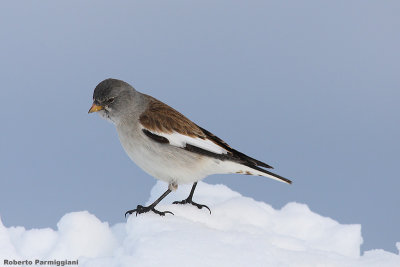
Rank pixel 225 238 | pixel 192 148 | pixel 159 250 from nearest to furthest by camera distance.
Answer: pixel 159 250, pixel 225 238, pixel 192 148

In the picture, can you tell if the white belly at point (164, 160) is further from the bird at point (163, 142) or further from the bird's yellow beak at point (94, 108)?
the bird's yellow beak at point (94, 108)

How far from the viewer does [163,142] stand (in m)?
7.44

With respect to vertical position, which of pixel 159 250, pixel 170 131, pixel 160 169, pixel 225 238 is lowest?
pixel 159 250

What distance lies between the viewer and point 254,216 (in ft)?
27.8

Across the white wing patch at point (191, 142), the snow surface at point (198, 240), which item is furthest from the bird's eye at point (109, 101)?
the snow surface at point (198, 240)

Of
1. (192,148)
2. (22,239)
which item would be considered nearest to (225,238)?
(192,148)

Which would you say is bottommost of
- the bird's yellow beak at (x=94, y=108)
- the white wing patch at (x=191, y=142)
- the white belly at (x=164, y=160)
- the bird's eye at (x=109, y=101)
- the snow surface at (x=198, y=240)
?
the snow surface at (x=198, y=240)

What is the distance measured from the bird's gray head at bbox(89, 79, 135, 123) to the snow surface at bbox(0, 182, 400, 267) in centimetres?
142

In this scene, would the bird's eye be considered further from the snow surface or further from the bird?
the snow surface

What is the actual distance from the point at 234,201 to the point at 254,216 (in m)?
0.39

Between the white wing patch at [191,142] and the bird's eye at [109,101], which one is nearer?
the white wing patch at [191,142]

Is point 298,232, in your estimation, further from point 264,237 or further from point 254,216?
point 264,237

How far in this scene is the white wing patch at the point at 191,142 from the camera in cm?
747

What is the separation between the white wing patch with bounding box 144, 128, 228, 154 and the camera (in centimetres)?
747
